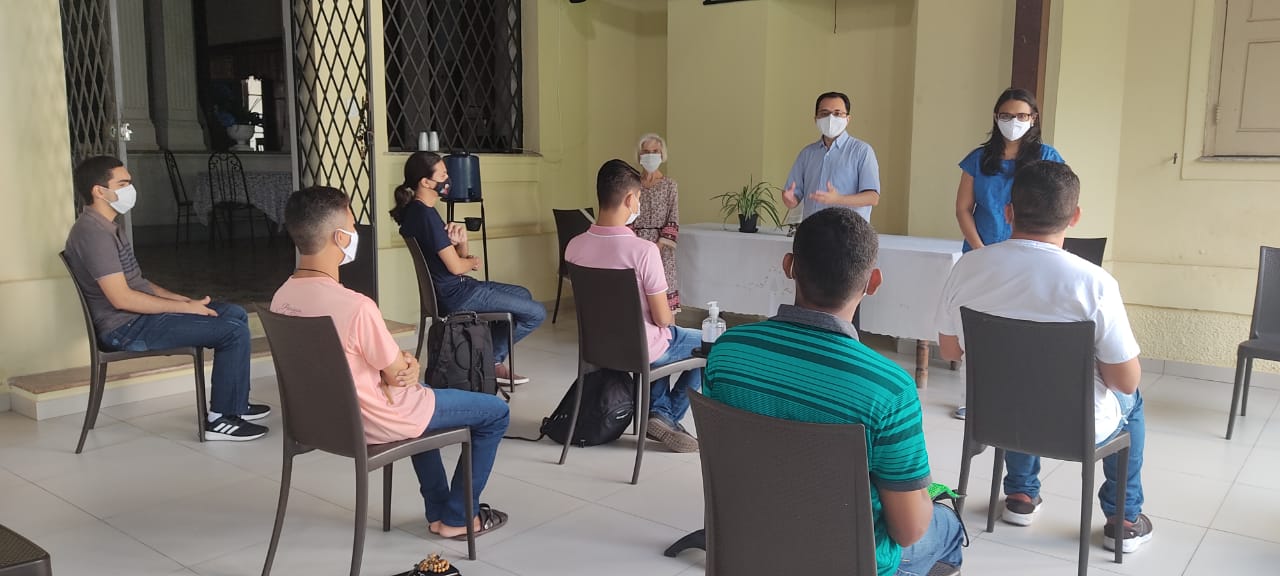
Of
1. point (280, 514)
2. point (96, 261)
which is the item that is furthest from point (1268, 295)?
point (96, 261)

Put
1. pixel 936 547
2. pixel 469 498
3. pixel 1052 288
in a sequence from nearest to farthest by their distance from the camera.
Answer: pixel 936 547
pixel 1052 288
pixel 469 498

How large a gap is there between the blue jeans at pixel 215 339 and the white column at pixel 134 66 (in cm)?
563

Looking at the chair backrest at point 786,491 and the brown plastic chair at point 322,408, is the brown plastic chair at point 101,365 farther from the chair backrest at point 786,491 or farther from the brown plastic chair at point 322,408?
the chair backrest at point 786,491

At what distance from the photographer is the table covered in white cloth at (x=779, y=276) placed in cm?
447

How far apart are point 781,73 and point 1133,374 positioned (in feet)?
13.3

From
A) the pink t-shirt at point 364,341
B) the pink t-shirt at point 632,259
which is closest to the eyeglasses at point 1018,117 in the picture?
the pink t-shirt at point 632,259

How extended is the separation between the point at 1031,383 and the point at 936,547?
746mm

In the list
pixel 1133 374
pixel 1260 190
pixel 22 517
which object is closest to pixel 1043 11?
pixel 1260 190

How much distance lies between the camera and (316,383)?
7.68 ft

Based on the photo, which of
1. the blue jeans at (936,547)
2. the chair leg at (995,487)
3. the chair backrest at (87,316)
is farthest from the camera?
the chair backrest at (87,316)

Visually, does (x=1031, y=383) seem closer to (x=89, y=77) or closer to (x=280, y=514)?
(x=280, y=514)

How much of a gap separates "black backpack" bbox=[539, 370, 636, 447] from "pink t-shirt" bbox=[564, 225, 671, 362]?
12.6 inches

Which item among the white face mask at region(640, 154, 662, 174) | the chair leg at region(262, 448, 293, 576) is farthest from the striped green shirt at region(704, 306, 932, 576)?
the white face mask at region(640, 154, 662, 174)

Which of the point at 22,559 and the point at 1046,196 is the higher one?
the point at 1046,196
